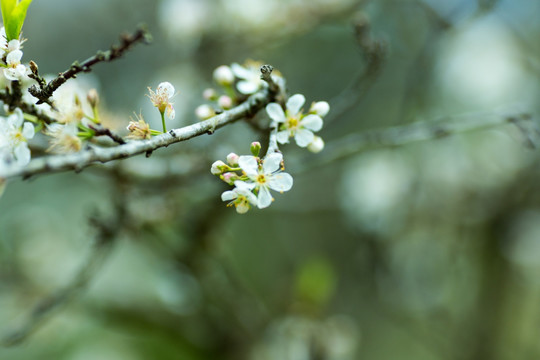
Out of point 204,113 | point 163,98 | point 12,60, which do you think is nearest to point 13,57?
point 12,60

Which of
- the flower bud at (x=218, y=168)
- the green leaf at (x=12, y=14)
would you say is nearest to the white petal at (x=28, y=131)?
the green leaf at (x=12, y=14)

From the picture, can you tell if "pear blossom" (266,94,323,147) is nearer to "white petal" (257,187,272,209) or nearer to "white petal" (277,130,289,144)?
"white petal" (277,130,289,144)

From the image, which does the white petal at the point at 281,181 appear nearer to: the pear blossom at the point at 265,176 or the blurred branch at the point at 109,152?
the pear blossom at the point at 265,176

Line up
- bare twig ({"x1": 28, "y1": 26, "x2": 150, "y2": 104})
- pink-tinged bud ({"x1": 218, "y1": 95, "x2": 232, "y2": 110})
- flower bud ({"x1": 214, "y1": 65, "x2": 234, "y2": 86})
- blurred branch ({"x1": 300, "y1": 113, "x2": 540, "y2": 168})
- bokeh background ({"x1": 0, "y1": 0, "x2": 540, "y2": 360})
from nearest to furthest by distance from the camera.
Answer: bare twig ({"x1": 28, "y1": 26, "x2": 150, "y2": 104}) < pink-tinged bud ({"x1": 218, "y1": 95, "x2": 232, "y2": 110}) < flower bud ({"x1": 214, "y1": 65, "x2": 234, "y2": 86}) < blurred branch ({"x1": 300, "y1": 113, "x2": 540, "y2": 168}) < bokeh background ({"x1": 0, "y1": 0, "x2": 540, "y2": 360})

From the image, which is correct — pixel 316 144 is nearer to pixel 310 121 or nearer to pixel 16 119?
pixel 310 121

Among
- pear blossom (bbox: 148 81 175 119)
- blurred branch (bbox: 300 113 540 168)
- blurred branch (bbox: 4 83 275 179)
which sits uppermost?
blurred branch (bbox: 300 113 540 168)

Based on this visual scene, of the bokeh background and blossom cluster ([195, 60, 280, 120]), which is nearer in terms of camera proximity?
blossom cluster ([195, 60, 280, 120])

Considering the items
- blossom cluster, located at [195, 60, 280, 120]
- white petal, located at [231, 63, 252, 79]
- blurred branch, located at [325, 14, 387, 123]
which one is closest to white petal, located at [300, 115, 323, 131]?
blossom cluster, located at [195, 60, 280, 120]

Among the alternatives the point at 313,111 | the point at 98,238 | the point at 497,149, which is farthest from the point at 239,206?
the point at 497,149
